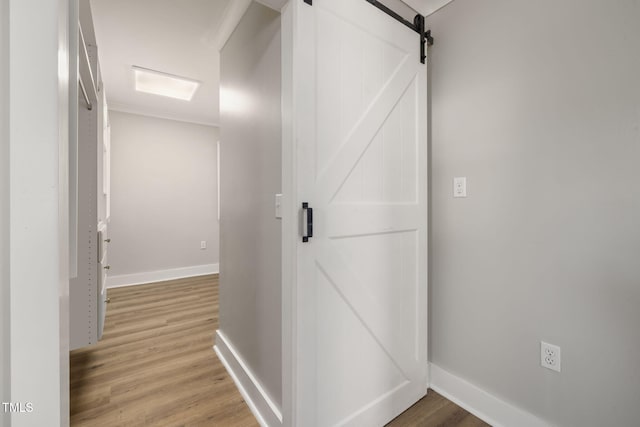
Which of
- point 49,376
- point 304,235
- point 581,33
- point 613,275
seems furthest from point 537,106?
point 49,376

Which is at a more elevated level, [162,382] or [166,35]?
[166,35]

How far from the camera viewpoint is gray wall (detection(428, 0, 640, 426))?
113 cm

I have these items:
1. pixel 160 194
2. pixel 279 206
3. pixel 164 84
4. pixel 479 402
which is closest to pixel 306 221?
pixel 279 206

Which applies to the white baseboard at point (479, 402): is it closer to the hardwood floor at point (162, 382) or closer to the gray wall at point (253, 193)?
the hardwood floor at point (162, 382)

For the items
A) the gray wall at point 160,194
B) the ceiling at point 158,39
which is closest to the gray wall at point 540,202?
the ceiling at point 158,39

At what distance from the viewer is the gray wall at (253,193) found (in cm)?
142

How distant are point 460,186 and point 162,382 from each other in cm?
234

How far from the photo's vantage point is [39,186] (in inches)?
21.0

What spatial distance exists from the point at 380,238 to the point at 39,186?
133 cm

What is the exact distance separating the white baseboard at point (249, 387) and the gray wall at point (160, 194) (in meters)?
2.60

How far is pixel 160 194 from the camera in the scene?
4184 mm

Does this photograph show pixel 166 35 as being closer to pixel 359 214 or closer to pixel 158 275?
pixel 359 214

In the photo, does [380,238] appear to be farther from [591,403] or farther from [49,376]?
[49,376]

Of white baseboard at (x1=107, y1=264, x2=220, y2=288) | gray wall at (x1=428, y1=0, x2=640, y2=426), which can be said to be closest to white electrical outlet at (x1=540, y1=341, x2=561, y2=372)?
gray wall at (x1=428, y1=0, x2=640, y2=426)
